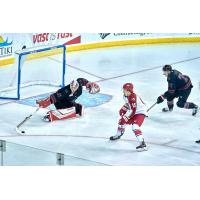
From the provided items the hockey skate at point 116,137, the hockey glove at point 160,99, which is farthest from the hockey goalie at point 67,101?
the hockey glove at point 160,99

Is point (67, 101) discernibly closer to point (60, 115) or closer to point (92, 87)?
point (60, 115)

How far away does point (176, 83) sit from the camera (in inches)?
212

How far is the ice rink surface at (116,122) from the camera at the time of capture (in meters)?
5.27

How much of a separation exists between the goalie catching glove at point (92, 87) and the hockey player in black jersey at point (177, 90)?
547mm

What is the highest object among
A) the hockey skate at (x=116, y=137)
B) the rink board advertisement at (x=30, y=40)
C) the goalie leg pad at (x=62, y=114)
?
the rink board advertisement at (x=30, y=40)

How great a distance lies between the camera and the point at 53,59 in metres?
5.34

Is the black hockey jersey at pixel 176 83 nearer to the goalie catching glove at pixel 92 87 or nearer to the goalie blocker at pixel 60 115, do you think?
the goalie catching glove at pixel 92 87

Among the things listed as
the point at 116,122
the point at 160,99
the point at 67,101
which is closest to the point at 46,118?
the point at 67,101

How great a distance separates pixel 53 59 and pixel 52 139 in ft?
2.29

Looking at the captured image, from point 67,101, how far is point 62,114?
122 millimetres
